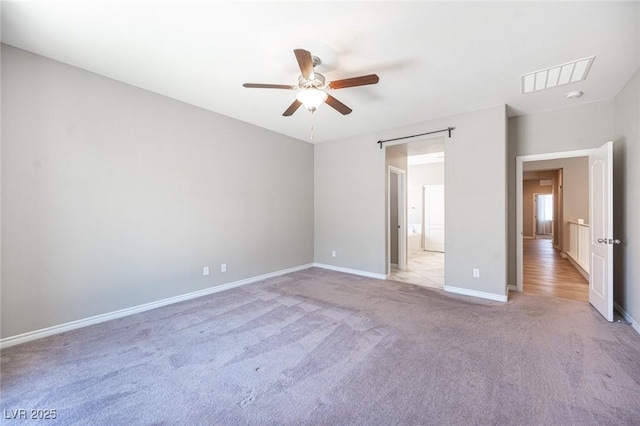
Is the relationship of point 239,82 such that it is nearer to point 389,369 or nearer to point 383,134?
point 383,134

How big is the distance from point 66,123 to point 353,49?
9.93 ft

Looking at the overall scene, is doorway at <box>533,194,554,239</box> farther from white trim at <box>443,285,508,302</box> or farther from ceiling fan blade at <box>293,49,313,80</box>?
ceiling fan blade at <box>293,49,313,80</box>

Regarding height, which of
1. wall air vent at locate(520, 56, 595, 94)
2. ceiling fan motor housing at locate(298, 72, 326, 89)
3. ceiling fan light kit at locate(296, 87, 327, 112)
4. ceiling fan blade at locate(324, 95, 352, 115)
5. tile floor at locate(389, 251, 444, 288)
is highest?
wall air vent at locate(520, 56, 595, 94)

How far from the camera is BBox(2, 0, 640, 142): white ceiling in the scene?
1913 millimetres

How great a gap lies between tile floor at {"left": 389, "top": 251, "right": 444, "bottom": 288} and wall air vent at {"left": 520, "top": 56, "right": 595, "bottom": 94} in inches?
120

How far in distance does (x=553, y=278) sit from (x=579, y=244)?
151 cm

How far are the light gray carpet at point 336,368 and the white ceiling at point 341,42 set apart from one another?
274cm

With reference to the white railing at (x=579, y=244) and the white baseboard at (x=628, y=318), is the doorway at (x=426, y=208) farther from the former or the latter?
the white baseboard at (x=628, y=318)

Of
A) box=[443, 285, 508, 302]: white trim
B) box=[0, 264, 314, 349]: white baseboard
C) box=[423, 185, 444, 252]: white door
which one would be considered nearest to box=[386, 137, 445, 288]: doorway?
box=[423, 185, 444, 252]: white door

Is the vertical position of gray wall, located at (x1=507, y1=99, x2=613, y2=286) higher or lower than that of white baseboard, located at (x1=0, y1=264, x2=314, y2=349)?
higher

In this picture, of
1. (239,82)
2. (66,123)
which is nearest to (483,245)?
(239,82)

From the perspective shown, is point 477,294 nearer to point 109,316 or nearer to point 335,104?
point 335,104

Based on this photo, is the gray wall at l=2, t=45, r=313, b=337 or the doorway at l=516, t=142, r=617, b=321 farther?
the doorway at l=516, t=142, r=617, b=321

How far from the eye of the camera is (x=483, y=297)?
366 cm
